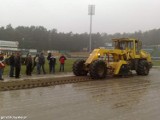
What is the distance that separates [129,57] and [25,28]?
11751 centimetres

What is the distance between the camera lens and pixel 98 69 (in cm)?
2003

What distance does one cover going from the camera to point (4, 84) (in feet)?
53.4

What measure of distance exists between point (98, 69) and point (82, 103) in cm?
843

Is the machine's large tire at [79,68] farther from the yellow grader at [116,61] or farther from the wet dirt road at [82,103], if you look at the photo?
the wet dirt road at [82,103]

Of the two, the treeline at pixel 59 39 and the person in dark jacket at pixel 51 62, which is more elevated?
the treeline at pixel 59 39

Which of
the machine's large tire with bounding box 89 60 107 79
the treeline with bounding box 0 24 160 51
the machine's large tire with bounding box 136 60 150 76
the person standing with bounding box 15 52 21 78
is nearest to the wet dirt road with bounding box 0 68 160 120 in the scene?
the machine's large tire with bounding box 89 60 107 79

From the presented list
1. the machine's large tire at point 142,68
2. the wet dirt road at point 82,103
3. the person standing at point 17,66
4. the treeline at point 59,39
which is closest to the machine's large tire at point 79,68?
the person standing at point 17,66

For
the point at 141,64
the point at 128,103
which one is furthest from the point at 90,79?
the point at 128,103

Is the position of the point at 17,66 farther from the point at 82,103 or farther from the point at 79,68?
the point at 82,103

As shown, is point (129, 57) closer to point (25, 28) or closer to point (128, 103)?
point (128, 103)

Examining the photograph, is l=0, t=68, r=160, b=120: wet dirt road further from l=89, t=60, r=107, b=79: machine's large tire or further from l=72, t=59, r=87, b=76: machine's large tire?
l=72, t=59, r=87, b=76: machine's large tire

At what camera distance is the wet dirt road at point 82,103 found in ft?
31.6

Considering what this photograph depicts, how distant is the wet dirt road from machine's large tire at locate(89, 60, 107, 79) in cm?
386

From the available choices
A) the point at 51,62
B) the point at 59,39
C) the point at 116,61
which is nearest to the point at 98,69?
the point at 116,61
